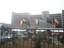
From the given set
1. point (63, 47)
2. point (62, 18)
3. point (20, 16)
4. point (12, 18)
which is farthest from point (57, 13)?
point (63, 47)

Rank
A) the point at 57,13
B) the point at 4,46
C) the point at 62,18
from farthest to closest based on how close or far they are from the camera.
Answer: the point at 57,13, the point at 62,18, the point at 4,46

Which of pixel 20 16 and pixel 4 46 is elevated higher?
pixel 20 16

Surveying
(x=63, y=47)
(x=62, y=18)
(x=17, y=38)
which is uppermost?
(x=62, y=18)

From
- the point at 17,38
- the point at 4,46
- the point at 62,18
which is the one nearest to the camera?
the point at 4,46

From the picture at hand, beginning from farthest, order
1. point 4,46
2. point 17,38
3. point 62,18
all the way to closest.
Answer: point 62,18
point 17,38
point 4,46

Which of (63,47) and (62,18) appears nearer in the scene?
(63,47)

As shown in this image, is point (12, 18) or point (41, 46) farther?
point (12, 18)

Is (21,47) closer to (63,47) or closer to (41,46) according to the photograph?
(41,46)

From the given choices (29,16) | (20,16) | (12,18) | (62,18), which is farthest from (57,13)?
(12,18)

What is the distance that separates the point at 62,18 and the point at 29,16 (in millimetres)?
17040

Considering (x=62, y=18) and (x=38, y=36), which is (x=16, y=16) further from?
(x=38, y=36)

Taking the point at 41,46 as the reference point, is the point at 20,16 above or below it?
above

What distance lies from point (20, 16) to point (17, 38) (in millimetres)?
61847

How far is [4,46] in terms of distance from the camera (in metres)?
4.57
